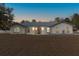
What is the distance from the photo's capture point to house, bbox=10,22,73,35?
7449mm

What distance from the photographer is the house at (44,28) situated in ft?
24.4

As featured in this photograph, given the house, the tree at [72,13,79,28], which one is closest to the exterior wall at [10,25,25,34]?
the house

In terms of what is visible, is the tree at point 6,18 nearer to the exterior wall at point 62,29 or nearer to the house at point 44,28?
the house at point 44,28

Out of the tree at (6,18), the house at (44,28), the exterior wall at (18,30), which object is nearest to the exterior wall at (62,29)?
the house at (44,28)

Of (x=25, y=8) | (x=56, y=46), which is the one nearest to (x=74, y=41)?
(x=56, y=46)

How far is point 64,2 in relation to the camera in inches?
292

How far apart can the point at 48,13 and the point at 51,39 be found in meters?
0.36

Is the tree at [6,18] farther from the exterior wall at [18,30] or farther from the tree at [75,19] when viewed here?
the tree at [75,19]

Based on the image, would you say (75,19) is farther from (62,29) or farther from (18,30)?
(18,30)

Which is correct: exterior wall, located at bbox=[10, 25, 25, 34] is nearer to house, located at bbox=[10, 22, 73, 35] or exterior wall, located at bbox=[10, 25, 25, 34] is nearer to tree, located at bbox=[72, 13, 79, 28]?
house, located at bbox=[10, 22, 73, 35]

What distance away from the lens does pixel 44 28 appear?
7.46 metres

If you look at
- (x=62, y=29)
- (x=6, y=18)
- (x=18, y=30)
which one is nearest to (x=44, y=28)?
(x=62, y=29)

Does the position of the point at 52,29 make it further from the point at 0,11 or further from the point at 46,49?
the point at 0,11

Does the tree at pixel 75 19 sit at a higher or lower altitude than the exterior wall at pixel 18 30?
higher
